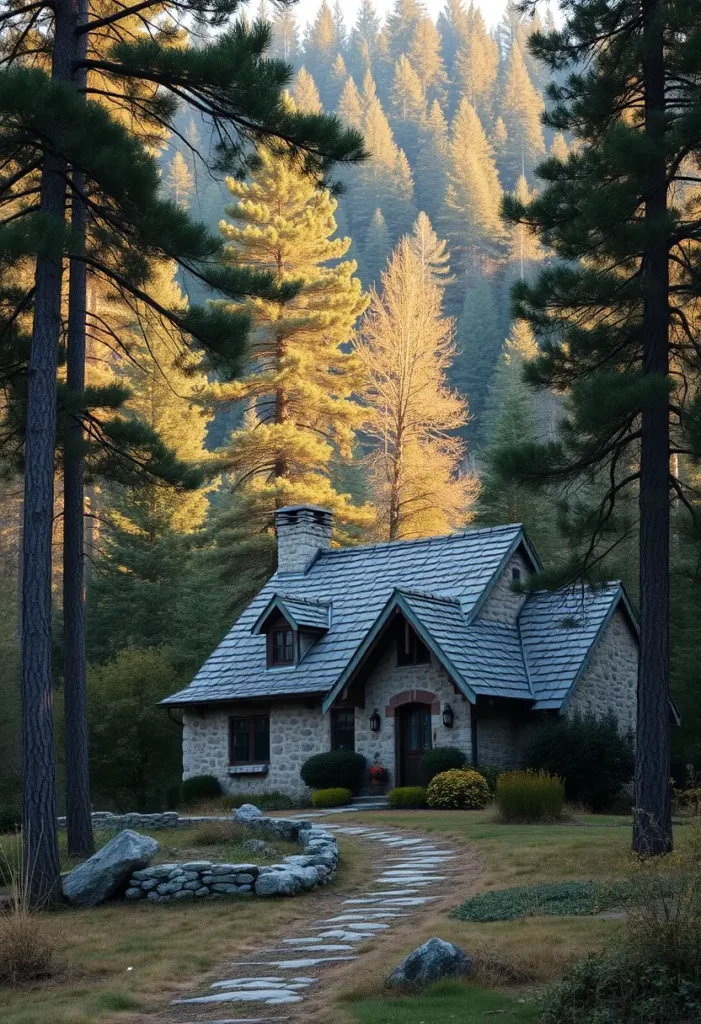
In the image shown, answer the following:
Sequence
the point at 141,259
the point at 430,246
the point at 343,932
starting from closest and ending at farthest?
the point at 343,932, the point at 141,259, the point at 430,246

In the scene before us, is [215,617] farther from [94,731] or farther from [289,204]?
[289,204]

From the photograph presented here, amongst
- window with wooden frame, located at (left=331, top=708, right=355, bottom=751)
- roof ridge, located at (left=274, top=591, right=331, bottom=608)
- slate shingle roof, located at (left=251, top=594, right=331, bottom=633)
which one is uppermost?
roof ridge, located at (left=274, top=591, right=331, bottom=608)

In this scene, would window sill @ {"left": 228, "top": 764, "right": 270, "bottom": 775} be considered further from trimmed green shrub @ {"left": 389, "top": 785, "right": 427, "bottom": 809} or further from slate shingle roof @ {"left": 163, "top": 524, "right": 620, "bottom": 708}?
trimmed green shrub @ {"left": 389, "top": 785, "right": 427, "bottom": 809}

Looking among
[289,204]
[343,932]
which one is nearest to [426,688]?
[343,932]

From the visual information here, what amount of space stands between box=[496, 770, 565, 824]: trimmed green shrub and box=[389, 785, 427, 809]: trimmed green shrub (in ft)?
14.0

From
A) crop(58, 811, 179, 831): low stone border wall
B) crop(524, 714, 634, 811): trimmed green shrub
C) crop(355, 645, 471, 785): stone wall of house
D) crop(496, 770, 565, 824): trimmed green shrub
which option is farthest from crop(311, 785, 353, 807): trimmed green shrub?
crop(496, 770, 565, 824): trimmed green shrub

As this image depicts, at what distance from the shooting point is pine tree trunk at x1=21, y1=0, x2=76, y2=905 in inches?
502

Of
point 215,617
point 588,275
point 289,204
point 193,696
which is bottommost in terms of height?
point 193,696

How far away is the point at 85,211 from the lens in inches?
621

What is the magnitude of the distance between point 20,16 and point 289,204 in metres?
25.9

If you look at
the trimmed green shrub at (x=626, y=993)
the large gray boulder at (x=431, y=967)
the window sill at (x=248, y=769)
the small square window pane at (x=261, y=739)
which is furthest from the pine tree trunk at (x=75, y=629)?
the small square window pane at (x=261, y=739)

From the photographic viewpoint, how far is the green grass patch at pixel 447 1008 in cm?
782

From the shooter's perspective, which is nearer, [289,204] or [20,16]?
[20,16]

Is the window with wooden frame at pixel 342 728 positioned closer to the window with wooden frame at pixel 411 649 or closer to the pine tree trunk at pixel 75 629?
the window with wooden frame at pixel 411 649
